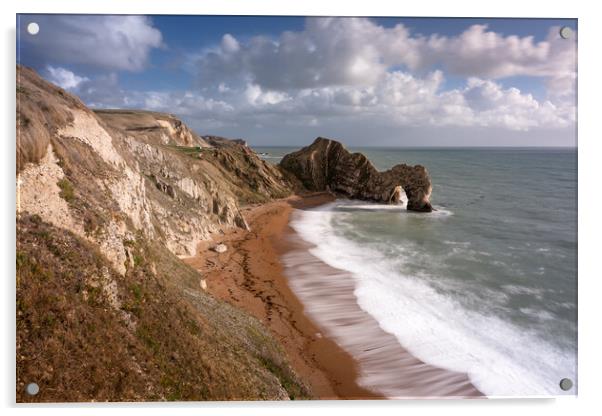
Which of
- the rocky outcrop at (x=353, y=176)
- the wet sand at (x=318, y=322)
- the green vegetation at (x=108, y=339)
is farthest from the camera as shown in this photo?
the rocky outcrop at (x=353, y=176)

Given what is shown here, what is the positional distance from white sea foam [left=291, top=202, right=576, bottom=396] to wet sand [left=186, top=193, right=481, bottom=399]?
22.5 inches

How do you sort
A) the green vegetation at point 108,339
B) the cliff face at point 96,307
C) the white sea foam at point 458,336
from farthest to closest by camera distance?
the white sea foam at point 458,336 → the cliff face at point 96,307 → the green vegetation at point 108,339

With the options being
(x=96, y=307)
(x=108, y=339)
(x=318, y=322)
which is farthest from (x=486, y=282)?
(x=96, y=307)

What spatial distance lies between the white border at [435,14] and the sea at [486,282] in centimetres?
31

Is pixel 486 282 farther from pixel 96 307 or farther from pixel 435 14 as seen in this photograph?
pixel 96 307

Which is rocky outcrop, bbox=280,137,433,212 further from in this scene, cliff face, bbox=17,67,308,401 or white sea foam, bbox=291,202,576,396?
cliff face, bbox=17,67,308,401

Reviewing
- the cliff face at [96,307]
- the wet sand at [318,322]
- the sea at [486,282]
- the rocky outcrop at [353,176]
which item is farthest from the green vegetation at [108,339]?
the rocky outcrop at [353,176]

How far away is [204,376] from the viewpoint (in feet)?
26.8

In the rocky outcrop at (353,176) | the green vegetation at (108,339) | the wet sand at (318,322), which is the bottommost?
the wet sand at (318,322)

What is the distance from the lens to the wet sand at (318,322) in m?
10.2

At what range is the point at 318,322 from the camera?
13.6 m

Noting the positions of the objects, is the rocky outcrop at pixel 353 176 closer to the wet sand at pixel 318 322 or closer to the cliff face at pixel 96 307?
the wet sand at pixel 318 322

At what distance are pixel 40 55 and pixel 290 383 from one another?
38.0ft
